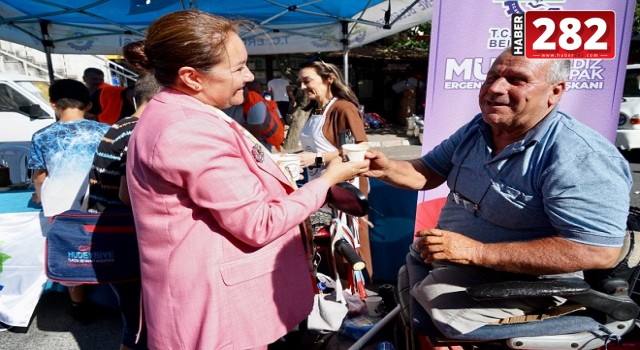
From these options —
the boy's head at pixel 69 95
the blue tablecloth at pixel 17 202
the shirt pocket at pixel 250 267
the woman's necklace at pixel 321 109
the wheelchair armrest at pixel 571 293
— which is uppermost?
the boy's head at pixel 69 95

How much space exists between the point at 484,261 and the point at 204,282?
0.97 m

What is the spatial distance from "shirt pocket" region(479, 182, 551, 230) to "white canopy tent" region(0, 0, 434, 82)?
396cm

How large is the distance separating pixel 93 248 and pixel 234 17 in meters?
4.15

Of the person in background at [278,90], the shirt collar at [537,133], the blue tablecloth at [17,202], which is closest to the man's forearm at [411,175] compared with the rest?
the shirt collar at [537,133]

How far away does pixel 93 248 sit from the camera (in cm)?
217

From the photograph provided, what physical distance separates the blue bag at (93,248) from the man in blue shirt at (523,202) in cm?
144

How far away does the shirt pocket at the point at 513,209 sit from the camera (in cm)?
152

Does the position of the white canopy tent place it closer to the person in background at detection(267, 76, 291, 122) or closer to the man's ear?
the man's ear

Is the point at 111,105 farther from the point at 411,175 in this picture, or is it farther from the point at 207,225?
the point at 207,225

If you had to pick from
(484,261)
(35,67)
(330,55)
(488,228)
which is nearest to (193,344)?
(484,261)

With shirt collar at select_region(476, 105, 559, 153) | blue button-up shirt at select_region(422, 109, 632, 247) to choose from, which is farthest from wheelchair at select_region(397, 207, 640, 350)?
shirt collar at select_region(476, 105, 559, 153)

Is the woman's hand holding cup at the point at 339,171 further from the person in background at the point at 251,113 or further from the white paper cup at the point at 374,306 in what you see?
the person in background at the point at 251,113

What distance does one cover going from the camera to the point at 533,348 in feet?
5.03

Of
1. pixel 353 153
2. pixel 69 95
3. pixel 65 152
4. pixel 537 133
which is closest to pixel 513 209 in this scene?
pixel 537 133
